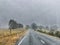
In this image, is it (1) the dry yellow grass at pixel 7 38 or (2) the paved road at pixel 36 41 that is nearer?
(1) the dry yellow grass at pixel 7 38

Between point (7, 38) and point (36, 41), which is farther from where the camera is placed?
point (7, 38)

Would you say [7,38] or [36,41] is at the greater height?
[7,38]

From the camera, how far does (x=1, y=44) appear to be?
21.3 metres

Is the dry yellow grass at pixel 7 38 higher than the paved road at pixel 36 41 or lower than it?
higher

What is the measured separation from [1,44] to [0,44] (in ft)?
0.42

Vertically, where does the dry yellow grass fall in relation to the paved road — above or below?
above

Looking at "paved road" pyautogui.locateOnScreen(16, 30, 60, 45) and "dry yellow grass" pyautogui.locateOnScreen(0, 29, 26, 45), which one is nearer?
"dry yellow grass" pyautogui.locateOnScreen(0, 29, 26, 45)

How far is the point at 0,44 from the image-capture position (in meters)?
21.2
